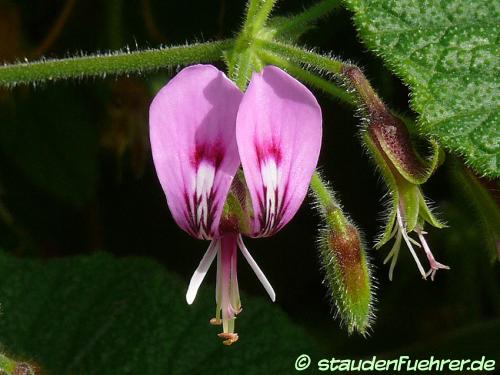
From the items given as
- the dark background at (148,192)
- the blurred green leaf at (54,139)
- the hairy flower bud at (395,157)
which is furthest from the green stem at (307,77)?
the blurred green leaf at (54,139)

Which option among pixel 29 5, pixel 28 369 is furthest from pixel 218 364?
pixel 29 5

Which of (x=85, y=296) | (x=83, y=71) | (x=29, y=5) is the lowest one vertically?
(x=85, y=296)

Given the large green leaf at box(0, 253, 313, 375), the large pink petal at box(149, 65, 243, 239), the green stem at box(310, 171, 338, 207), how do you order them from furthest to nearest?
1. the large green leaf at box(0, 253, 313, 375)
2. the green stem at box(310, 171, 338, 207)
3. the large pink petal at box(149, 65, 243, 239)

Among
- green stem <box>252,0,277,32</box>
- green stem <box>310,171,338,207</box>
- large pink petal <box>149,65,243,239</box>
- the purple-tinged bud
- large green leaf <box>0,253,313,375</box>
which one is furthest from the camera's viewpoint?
large green leaf <box>0,253,313,375</box>

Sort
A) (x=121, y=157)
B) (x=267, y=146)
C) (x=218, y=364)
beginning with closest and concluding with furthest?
1. (x=267, y=146)
2. (x=218, y=364)
3. (x=121, y=157)

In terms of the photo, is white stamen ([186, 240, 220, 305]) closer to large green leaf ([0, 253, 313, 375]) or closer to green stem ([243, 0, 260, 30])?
green stem ([243, 0, 260, 30])

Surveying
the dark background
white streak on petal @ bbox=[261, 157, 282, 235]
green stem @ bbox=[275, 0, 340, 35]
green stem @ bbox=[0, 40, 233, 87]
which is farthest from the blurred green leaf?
white streak on petal @ bbox=[261, 157, 282, 235]

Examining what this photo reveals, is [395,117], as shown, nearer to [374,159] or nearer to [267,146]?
[374,159]
